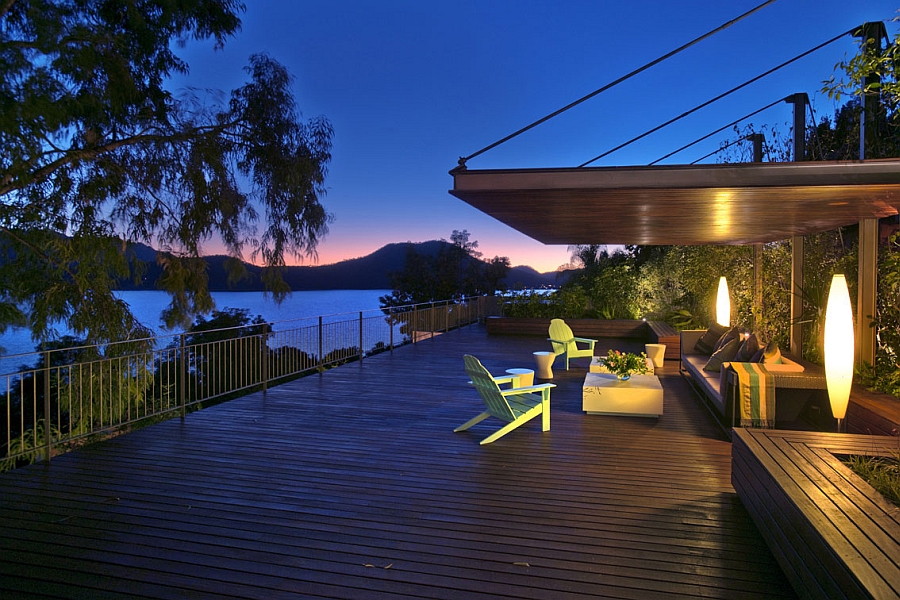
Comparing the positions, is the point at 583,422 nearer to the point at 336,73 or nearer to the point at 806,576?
the point at 806,576

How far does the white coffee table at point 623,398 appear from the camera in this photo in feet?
20.1

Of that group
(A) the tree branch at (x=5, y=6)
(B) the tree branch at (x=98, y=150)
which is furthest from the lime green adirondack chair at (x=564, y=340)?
(A) the tree branch at (x=5, y=6)

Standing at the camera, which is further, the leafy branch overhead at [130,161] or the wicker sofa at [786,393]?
the leafy branch overhead at [130,161]

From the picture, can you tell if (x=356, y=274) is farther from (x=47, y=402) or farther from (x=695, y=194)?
(x=695, y=194)

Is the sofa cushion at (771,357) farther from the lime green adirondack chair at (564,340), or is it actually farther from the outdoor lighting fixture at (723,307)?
the lime green adirondack chair at (564,340)

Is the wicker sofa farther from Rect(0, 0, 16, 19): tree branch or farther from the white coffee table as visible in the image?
Rect(0, 0, 16, 19): tree branch

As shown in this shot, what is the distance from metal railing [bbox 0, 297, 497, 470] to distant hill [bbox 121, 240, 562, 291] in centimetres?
127

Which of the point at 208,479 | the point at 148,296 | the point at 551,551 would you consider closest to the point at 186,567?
the point at 208,479

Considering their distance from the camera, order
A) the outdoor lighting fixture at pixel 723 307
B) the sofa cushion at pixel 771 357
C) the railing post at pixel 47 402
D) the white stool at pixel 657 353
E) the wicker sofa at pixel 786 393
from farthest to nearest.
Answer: the white stool at pixel 657 353 < the outdoor lighting fixture at pixel 723 307 < the sofa cushion at pixel 771 357 < the wicker sofa at pixel 786 393 < the railing post at pixel 47 402

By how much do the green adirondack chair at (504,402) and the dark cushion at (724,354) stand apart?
2552 mm

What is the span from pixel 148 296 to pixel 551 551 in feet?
29.3

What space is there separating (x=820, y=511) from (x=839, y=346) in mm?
2177

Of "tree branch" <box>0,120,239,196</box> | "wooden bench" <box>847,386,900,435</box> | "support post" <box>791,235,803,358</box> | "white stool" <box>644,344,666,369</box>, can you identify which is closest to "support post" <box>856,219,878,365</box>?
"wooden bench" <box>847,386,900,435</box>

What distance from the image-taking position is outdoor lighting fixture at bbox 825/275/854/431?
4109 millimetres
